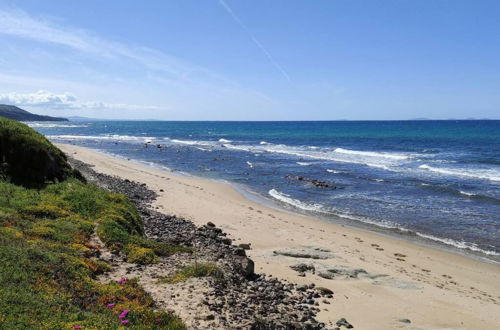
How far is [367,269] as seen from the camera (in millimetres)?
14711

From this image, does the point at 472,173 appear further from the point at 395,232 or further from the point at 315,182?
the point at 395,232

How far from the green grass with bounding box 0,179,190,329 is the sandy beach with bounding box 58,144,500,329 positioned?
4491 millimetres

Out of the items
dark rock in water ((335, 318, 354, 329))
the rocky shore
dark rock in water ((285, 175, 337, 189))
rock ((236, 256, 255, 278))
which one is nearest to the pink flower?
the rocky shore

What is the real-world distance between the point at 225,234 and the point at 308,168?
2802 centimetres

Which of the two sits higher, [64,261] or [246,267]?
[64,261]

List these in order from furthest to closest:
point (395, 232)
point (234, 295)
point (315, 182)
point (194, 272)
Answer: point (315, 182) → point (395, 232) → point (194, 272) → point (234, 295)

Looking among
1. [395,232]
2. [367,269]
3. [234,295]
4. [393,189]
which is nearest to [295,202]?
[395,232]

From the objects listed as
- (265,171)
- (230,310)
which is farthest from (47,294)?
(265,171)

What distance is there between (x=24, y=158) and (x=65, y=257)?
8.74m

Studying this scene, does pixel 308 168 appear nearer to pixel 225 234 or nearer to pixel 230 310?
pixel 225 234

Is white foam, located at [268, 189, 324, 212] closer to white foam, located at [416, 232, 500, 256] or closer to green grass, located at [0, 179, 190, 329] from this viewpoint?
white foam, located at [416, 232, 500, 256]

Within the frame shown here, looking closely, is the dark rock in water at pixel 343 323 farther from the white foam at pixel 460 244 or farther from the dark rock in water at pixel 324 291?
the white foam at pixel 460 244

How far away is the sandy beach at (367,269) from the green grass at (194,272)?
2.78 meters

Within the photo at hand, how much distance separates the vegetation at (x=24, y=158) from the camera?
1611cm
